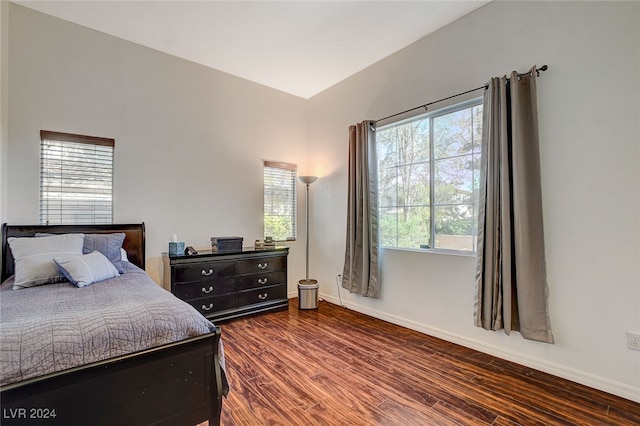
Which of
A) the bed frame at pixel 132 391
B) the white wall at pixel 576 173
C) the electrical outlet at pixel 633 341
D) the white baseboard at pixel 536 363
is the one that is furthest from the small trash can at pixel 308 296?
the electrical outlet at pixel 633 341

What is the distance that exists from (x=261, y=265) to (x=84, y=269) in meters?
1.84

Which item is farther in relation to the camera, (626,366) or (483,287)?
(483,287)

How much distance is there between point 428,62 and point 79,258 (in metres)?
3.52

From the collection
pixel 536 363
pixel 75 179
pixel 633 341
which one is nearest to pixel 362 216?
pixel 536 363

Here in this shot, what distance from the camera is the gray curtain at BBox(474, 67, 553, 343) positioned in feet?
7.23

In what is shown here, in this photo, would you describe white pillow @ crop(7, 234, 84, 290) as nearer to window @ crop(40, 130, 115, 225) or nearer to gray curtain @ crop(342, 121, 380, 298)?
window @ crop(40, 130, 115, 225)

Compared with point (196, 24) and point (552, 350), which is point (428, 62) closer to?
point (196, 24)

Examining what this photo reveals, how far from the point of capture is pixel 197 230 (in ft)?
11.8

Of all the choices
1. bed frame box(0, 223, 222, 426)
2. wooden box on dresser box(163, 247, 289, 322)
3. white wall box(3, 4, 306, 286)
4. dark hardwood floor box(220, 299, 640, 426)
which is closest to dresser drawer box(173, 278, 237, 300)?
wooden box on dresser box(163, 247, 289, 322)

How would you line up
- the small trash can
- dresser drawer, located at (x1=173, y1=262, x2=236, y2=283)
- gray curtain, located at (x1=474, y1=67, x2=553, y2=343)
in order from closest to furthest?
gray curtain, located at (x1=474, y1=67, x2=553, y2=343), dresser drawer, located at (x1=173, y1=262, x2=236, y2=283), the small trash can

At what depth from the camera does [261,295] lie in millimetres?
3643

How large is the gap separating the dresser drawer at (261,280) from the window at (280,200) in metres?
0.63

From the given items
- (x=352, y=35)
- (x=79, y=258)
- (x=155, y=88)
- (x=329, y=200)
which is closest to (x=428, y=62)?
(x=352, y=35)

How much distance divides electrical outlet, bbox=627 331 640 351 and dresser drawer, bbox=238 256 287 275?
3.14 meters
